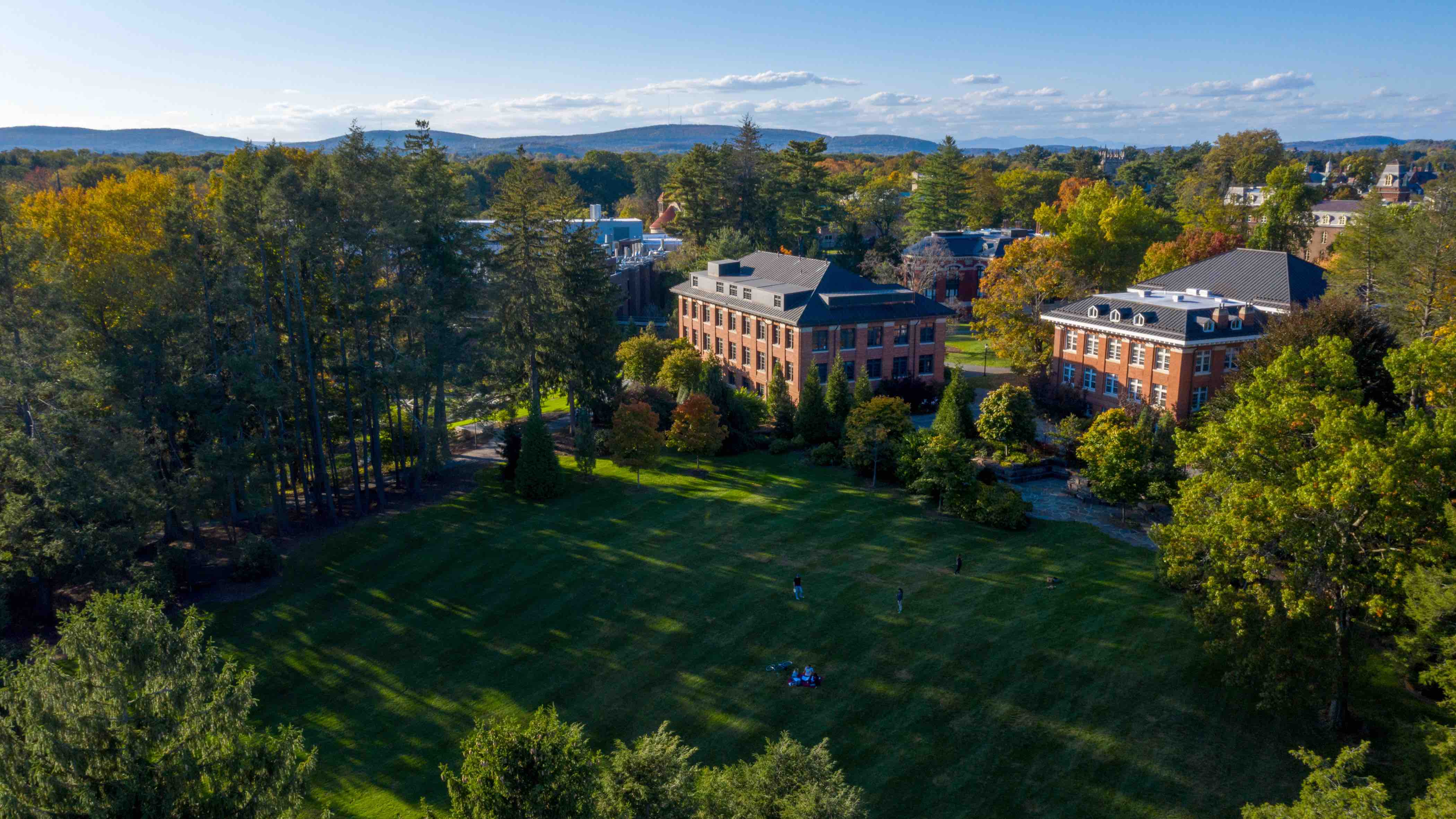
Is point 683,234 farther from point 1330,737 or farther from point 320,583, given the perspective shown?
point 1330,737

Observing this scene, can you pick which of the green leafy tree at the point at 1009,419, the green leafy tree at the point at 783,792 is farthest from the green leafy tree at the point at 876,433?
the green leafy tree at the point at 783,792

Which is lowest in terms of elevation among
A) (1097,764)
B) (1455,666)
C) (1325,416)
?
(1097,764)

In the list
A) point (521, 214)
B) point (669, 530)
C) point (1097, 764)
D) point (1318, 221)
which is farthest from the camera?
point (1318, 221)

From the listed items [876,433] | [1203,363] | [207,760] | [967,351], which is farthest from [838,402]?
[207,760]

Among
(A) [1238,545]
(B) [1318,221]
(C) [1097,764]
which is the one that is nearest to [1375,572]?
(A) [1238,545]

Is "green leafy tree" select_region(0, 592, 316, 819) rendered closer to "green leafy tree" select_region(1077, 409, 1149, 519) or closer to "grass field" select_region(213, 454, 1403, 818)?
"grass field" select_region(213, 454, 1403, 818)

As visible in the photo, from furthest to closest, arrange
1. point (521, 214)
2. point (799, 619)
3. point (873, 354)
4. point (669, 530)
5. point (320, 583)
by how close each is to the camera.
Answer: point (873, 354) → point (521, 214) → point (669, 530) → point (320, 583) → point (799, 619)

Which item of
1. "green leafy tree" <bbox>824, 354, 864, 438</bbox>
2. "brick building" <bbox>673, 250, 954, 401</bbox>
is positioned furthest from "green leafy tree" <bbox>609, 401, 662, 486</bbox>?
"brick building" <bbox>673, 250, 954, 401</bbox>

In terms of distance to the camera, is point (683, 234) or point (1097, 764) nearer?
point (1097, 764)

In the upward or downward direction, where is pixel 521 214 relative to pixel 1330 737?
upward
